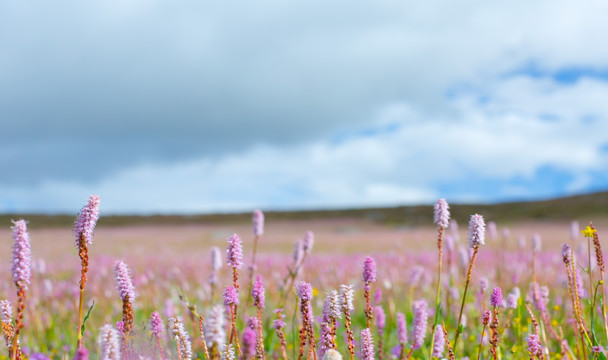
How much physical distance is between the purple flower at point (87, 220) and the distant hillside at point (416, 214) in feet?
198

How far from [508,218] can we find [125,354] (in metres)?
65.4

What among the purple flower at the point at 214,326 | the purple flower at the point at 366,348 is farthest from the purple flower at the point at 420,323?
the purple flower at the point at 214,326

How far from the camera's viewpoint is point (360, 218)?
7419 centimetres

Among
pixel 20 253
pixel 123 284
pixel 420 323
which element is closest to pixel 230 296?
pixel 123 284

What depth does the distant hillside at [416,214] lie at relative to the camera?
2462 inches

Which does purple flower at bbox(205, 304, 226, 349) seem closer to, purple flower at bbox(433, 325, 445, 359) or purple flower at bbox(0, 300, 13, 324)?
purple flower at bbox(0, 300, 13, 324)

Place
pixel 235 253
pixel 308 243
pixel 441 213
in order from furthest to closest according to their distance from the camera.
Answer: pixel 308 243
pixel 441 213
pixel 235 253

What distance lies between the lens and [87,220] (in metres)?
2.37

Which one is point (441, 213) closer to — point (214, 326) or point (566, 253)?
point (566, 253)

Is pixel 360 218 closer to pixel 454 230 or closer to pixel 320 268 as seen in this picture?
pixel 320 268

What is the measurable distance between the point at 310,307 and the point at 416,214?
74.0 metres

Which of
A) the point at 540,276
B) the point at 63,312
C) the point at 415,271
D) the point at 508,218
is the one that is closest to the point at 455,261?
the point at 540,276

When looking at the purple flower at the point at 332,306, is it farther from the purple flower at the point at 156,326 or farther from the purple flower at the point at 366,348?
the purple flower at the point at 156,326

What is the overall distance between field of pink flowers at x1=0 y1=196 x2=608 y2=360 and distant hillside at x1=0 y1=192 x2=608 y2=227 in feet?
169
